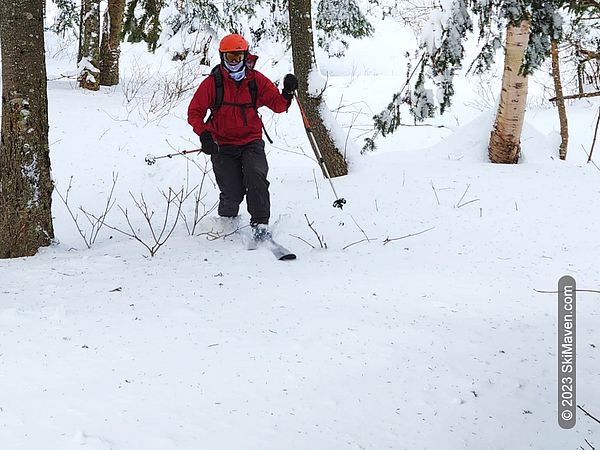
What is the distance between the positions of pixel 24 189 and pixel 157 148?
12.3 ft

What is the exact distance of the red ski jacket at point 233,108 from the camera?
486 centimetres

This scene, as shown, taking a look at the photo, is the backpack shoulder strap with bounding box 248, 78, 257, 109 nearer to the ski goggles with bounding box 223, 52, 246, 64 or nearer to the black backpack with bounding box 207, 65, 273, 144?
the black backpack with bounding box 207, 65, 273, 144

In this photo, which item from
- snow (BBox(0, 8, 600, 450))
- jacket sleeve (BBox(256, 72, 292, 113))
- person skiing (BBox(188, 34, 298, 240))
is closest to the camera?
snow (BBox(0, 8, 600, 450))

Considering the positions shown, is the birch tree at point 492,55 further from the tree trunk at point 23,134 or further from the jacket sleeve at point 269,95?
the tree trunk at point 23,134

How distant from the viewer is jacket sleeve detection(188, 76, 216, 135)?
15.9 ft

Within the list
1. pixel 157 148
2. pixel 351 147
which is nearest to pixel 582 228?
pixel 351 147

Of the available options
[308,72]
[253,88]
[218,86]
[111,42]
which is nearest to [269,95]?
[253,88]

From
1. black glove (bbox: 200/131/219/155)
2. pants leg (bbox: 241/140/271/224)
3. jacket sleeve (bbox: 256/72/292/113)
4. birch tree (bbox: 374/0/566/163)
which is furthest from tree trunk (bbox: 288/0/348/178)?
black glove (bbox: 200/131/219/155)

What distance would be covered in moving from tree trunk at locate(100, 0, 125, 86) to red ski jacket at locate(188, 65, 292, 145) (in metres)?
6.43

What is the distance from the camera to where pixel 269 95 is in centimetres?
498

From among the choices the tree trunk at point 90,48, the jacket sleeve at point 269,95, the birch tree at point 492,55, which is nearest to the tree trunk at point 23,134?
the jacket sleeve at point 269,95

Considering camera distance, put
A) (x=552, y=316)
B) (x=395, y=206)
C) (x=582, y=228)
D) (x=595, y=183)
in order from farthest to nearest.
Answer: (x=595, y=183) → (x=395, y=206) → (x=582, y=228) → (x=552, y=316)

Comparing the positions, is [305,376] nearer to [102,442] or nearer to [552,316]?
[102,442]

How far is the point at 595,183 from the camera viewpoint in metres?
5.84
